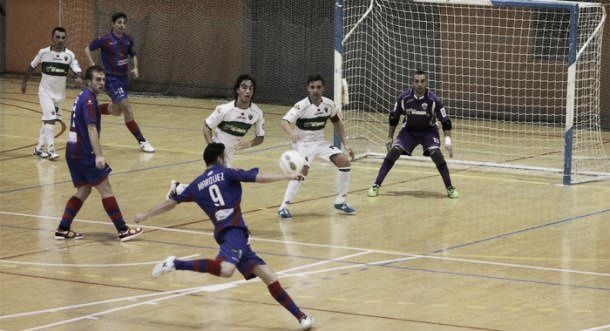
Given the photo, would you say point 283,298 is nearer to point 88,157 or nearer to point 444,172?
point 88,157

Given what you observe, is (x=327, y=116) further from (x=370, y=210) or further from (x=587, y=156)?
(x=587, y=156)

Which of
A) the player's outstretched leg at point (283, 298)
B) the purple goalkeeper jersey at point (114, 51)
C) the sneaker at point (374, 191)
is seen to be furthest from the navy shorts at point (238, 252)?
the purple goalkeeper jersey at point (114, 51)

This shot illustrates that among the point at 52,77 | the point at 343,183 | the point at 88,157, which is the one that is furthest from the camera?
the point at 52,77

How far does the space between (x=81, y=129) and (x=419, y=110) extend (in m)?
6.09

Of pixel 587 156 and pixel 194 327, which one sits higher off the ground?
pixel 194 327

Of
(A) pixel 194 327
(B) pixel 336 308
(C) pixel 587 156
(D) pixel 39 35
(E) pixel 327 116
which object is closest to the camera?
(A) pixel 194 327

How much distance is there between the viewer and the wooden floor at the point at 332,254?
41.3ft

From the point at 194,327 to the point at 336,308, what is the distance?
157cm

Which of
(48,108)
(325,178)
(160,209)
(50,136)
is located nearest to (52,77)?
(48,108)

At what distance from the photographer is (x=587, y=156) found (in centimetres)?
2411

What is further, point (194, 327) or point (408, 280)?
point (408, 280)

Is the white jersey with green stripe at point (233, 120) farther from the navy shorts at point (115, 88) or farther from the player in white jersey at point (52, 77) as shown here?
the navy shorts at point (115, 88)

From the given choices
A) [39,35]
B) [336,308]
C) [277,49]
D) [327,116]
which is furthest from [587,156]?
[39,35]

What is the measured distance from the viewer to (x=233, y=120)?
1753cm
